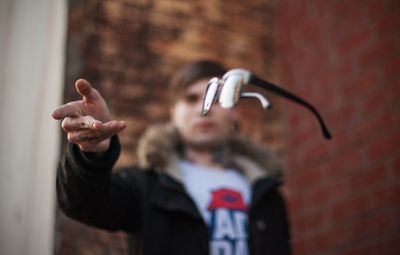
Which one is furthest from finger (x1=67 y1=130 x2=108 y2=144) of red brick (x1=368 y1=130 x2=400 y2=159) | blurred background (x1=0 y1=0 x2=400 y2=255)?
red brick (x1=368 y1=130 x2=400 y2=159)

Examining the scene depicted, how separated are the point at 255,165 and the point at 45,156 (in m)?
0.79

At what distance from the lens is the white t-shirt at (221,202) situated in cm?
158

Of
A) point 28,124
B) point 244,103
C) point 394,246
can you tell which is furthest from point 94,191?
point 244,103

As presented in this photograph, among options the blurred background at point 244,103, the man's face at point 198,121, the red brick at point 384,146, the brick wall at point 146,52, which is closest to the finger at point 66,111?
the man's face at point 198,121

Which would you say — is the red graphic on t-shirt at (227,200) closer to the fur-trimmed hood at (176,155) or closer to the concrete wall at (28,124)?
the fur-trimmed hood at (176,155)

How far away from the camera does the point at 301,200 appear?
2467 mm

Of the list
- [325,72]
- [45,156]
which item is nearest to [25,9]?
[45,156]

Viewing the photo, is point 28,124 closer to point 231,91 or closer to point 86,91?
point 86,91

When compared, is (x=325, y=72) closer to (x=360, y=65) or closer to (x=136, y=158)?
(x=360, y=65)

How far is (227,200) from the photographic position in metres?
1.66

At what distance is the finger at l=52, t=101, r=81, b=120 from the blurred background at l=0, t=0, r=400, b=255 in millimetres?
894

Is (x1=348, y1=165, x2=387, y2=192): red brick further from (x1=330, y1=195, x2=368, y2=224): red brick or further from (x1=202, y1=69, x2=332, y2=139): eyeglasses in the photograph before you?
(x1=202, y1=69, x2=332, y2=139): eyeglasses

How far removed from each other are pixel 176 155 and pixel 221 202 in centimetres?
25

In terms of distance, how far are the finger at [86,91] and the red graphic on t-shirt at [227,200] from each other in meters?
0.59
